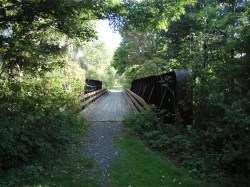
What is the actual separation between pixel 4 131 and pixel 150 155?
3419 mm

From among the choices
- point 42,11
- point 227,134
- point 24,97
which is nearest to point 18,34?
point 42,11

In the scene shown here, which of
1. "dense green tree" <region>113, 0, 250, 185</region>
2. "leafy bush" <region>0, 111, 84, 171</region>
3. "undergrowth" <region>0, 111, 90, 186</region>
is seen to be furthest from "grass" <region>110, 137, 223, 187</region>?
"leafy bush" <region>0, 111, 84, 171</region>

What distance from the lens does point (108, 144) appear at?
26.4 feet

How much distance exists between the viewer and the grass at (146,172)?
16.8 ft

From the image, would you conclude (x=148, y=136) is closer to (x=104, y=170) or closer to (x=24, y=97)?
(x=104, y=170)

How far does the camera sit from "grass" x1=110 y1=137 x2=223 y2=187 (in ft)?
16.8

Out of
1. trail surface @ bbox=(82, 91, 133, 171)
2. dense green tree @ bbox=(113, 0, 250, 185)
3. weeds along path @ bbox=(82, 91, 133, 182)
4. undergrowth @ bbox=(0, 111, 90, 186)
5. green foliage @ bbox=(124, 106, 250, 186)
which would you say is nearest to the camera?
undergrowth @ bbox=(0, 111, 90, 186)

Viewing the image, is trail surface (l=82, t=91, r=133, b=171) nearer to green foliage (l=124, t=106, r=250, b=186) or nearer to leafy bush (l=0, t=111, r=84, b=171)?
leafy bush (l=0, t=111, r=84, b=171)

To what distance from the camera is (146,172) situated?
5680 mm

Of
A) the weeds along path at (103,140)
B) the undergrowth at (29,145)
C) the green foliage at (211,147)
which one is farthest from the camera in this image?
the weeds along path at (103,140)

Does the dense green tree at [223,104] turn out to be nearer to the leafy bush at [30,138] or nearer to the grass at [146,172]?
the grass at [146,172]

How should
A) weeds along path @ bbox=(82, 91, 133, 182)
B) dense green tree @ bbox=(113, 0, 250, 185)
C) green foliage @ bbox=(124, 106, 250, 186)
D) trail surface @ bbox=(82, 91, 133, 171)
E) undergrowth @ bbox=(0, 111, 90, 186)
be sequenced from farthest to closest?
trail surface @ bbox=(82, 91, 133, 171)
weeds along path @ bbox=(82, 91, 133, 182)
dense green tree @ bbox=(113, 0, 250, 185)
green foliage @ bbox=(124, 106, 250, 186)
undergrowth @ bbox=(0, 111, 90, 186)

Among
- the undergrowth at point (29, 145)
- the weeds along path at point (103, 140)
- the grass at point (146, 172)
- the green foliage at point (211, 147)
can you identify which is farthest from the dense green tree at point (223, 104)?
the undergrowth at point (29, 145)

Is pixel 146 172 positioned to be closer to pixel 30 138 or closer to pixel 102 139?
pixel 30 138
